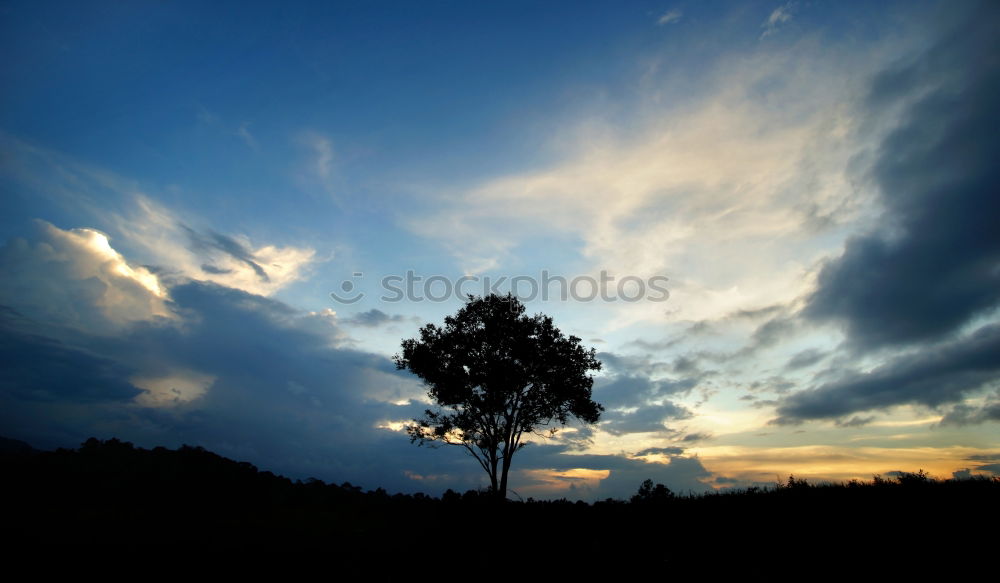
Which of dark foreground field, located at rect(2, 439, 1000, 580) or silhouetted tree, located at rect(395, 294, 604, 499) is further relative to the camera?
silhouetted tree, located at rect(395, 294, 604, 499)

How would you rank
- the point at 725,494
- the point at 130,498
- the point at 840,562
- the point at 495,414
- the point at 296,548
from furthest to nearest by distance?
the point at 130,498 < the point at 495,414 < the point at 725,494 < the point at 296,548 < the point at 840,562

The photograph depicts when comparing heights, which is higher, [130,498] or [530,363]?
[530,363]

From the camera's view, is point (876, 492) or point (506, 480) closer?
point (876, 492)

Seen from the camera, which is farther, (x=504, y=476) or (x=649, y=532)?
(x=504, y=476)

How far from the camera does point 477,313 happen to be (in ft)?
125

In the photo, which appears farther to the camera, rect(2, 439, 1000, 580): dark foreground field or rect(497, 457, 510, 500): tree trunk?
rect(497, 457, 510, 500): tree trunk

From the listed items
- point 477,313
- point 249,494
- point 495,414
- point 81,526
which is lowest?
point 249,494

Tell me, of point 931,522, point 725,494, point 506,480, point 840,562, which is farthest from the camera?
point 506,480

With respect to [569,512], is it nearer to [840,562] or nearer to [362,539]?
[362,539]

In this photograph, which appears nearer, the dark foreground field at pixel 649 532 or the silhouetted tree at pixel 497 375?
the dark foreground field at pixel 649 532

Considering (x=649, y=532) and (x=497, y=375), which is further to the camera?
(x=497, y=375)

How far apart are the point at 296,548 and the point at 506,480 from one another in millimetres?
21119

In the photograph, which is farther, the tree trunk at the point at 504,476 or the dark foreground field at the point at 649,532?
the tree trunk at the point at 504,476

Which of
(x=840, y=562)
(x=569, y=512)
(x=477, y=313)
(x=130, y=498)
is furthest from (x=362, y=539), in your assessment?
(x=130, y=498)
